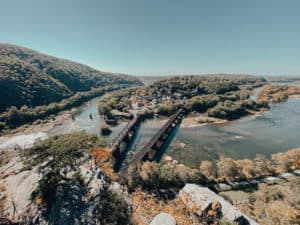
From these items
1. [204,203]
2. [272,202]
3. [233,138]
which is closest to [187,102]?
[233,138]

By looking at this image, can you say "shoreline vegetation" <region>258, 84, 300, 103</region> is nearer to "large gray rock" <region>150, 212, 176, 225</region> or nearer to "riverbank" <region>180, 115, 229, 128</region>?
"riverbank" <region>180, 115, 229, 128</region>

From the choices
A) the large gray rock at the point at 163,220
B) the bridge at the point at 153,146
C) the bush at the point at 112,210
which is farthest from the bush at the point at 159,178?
the large gray rock at the point at 163,220

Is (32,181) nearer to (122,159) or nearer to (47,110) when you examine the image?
(122,159)

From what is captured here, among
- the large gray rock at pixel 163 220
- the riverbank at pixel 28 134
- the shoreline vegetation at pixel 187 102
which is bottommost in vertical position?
the riverbank at pixel 28 134

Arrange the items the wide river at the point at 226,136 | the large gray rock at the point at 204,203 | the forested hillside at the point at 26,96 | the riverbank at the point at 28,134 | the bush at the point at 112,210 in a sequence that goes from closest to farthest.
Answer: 1. the bush at the point at 112,210
2. the large gray rock at the point at 204,203
3. the wide river at the point at 226,136
4. the riverbank at the point at 28,134
5. the forested hillside at the point at 26,96

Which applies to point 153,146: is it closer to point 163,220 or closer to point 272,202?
point 272,202

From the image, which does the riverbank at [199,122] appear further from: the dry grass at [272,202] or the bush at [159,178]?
the dry grass at [272,202]
